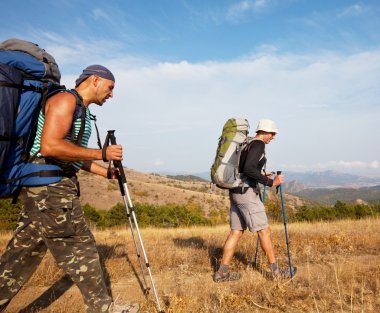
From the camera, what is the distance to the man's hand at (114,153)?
9.73 ft

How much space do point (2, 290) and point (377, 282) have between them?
4.64 m

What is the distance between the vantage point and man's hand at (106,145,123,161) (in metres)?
2.97

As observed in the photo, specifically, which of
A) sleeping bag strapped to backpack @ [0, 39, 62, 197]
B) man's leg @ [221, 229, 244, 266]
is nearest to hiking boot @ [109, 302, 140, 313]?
sleeping bag strapped to backpack @ [0, 39, 62, 197]

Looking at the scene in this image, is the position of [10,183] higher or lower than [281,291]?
higher

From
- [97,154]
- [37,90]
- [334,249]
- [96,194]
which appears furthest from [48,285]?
[96,194]

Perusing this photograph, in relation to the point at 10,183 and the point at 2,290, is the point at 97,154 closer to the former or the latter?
the point at 10,183

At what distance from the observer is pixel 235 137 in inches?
196

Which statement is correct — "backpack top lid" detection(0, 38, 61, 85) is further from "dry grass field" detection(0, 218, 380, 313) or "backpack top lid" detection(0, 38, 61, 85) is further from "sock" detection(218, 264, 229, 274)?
"sock" detection(218, 264, 229, 274)

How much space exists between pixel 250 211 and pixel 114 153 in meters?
2.76

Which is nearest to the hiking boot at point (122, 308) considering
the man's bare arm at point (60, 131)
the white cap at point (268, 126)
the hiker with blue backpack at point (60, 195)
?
the hiker with blue backpack at point (60, 195)

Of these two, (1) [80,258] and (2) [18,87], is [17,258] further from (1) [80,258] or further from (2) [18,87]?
(2) [18,87]

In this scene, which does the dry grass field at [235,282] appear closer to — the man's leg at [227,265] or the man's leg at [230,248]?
the man's leg at [227,265]

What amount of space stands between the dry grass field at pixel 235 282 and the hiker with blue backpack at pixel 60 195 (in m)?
1.08

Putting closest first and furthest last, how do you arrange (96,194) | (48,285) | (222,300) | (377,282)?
(222,300) < (377,282) < (48,285) < (96,194)
